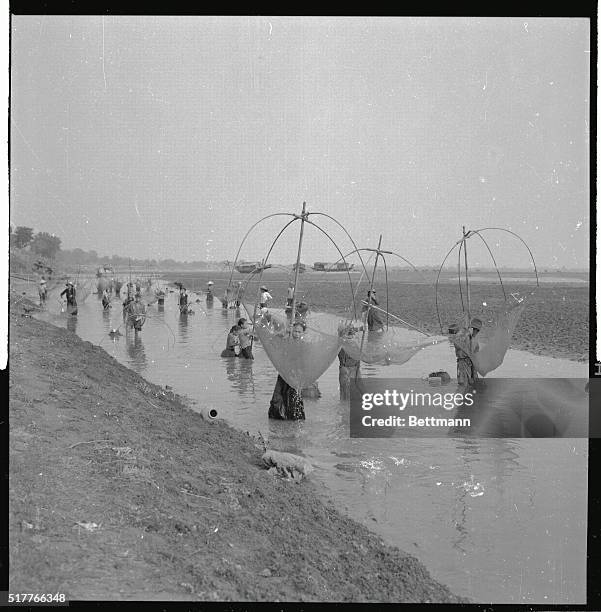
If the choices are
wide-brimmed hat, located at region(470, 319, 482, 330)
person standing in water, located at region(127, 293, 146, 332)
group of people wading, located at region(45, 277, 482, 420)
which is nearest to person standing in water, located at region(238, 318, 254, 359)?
group of people wading, located at region(45, 277, 482, 420)

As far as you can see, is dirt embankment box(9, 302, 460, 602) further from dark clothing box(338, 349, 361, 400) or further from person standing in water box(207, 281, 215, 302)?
person standing in water box(207, 281, 215, 302)

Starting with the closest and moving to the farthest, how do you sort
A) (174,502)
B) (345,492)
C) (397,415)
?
1. (174,502)
2. (397,415)
3. (345,492)

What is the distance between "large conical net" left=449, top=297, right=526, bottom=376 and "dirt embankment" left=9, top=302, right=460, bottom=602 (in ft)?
5.93

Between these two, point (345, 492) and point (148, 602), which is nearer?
point (148, 602)

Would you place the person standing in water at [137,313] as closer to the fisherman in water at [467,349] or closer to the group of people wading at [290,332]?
the group of people wading at [290,332]

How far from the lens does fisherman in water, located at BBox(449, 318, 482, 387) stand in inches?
201

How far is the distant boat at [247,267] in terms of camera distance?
5281 mm

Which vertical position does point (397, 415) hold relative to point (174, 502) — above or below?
above

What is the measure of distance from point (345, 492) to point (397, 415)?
81cm

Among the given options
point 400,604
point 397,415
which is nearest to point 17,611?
point 400,604

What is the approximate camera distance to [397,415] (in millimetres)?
4496

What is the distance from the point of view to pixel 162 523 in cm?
383

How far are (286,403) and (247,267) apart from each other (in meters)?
1.36

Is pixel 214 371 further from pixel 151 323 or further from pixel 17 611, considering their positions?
pixel 17 611
